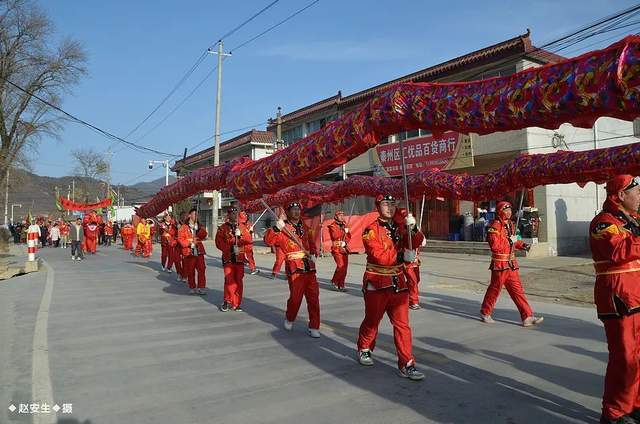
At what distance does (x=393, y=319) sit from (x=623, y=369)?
6.59 ft

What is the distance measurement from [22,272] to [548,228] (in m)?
17.1

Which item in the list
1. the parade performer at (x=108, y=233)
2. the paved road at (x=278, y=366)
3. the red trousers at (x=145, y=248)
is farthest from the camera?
the parade performer at (x=108, y=233)

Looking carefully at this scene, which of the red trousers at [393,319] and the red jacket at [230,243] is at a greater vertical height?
the red jacket at [230,243]

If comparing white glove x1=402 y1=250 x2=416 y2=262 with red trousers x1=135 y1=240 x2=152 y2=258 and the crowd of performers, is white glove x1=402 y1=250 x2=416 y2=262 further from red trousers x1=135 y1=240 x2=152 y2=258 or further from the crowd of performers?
red trousers x1=135 y1=240 x2=152 y2=258

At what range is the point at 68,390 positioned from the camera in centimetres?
432

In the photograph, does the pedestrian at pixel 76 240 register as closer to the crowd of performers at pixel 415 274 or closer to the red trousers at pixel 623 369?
the crowd of performers at pixel 415 274

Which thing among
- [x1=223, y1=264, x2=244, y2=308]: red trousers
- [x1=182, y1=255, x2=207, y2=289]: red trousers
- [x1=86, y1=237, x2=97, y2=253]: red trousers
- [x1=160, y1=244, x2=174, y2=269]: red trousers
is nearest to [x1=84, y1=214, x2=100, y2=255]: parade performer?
[x1=86, y1=237, x2=97, y2=253]: red trousers

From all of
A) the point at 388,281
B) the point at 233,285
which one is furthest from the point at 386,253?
the point at 233,285

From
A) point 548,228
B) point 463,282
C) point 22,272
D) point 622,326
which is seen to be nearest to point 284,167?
point 622,326

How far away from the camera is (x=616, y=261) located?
3.57 meters

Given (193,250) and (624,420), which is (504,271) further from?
(193,250)

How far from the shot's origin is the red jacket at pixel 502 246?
282 inches

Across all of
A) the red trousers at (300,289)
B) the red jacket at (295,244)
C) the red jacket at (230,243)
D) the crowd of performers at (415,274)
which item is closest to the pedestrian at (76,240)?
the crowd of performers at (415,274)

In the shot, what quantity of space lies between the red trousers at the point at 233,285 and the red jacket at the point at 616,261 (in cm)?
591
